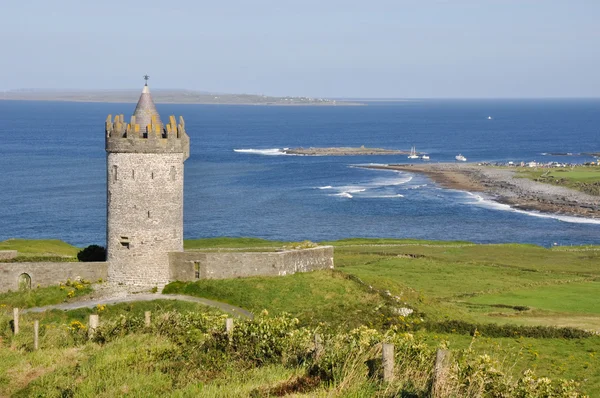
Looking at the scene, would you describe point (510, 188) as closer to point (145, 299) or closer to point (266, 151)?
point (266, 151)

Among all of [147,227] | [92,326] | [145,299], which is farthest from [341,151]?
[92,326]

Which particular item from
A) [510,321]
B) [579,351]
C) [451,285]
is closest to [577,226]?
[451,285]

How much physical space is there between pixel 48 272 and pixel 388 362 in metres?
20.0

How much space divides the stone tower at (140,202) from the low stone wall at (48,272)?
0.61 m

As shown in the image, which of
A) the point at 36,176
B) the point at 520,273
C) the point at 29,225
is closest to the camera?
the point at 520,273

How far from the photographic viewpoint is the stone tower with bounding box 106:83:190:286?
3400 cm

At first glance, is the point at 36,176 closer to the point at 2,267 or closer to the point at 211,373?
the point at 2,267

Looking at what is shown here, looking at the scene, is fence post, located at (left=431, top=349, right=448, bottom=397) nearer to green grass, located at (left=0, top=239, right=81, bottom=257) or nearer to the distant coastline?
green grass, located at (left=0, top=239, right=81, bottom=257)

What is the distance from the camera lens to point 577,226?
92.1 meters

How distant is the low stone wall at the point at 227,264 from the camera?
33906mm

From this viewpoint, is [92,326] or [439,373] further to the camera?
[92,326]

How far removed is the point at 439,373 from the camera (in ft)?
51.4

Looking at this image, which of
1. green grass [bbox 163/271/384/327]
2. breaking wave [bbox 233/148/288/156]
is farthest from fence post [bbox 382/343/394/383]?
breaking wave [bbox 233/148/288/156]

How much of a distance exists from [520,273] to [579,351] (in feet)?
74.7
